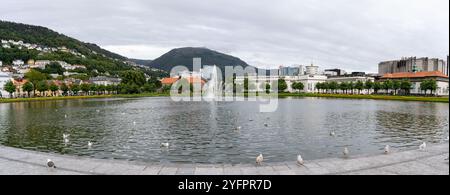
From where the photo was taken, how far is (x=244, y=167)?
39.9 feet

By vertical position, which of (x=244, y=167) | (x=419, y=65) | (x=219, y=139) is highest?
(x=419, y=65)

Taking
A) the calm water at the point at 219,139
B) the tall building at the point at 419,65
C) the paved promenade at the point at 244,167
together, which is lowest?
the calm water at the point at 219,139

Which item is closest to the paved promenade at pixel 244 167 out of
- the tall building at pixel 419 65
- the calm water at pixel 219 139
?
the calm water at pixel 219 139

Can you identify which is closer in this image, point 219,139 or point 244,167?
point 244,167

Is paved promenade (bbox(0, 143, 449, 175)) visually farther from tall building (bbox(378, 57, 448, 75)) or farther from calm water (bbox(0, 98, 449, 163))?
tall building (bbox(378, 57, 448, 75))

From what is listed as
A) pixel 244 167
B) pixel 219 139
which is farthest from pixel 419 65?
pixel 244 167

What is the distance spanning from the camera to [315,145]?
19.3m

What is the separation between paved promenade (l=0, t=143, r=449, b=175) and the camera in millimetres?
11320

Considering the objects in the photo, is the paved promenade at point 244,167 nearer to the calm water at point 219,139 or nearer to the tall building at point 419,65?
the calm water at point 219,139

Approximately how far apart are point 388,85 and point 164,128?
9983cm

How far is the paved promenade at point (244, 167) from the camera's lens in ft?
37.1

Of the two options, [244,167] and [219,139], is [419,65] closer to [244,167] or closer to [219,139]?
[219,139]
